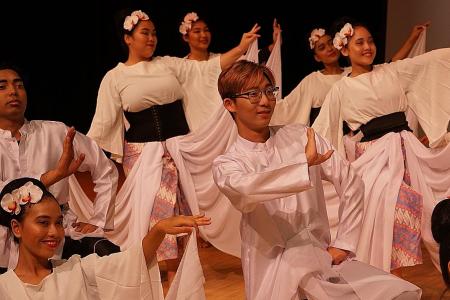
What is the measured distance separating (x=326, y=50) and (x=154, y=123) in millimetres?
1689

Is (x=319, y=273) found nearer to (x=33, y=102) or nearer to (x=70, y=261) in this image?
(x=70, y=261)

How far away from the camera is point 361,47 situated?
4.40 meters

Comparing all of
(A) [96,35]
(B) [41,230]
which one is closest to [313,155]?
(B) [41,230]

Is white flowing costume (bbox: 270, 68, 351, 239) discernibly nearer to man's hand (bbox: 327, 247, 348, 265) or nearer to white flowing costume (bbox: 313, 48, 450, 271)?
white flowing costume (bbox: 313, 48, 450, 271)

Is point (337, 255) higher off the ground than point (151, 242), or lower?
lower

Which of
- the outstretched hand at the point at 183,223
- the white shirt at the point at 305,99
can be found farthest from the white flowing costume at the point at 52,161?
the white shirt at the point at 305,99

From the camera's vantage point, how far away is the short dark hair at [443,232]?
2119mm

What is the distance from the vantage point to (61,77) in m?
8.20

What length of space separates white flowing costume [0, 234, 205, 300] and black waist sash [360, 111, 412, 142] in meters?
1.95

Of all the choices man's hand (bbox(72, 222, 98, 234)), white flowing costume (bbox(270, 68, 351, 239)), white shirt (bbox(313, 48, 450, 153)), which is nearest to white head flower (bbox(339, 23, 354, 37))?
white shirt (bbox(313, 48, 450, 153))

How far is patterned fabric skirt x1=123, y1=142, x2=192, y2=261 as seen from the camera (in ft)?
14.8

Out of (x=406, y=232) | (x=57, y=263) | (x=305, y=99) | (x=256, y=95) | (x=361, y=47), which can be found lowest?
(x=406, y=232)

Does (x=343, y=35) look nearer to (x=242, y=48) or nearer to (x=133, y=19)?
(x=242, y=48)

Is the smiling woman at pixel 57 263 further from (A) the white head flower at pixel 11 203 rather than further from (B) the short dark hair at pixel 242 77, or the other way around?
(B) the short dark hair at pixel 242 77
